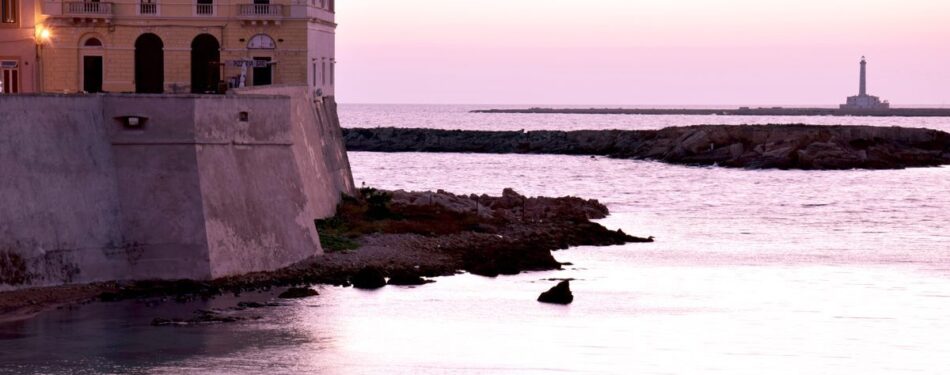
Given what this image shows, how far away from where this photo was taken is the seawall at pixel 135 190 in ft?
111

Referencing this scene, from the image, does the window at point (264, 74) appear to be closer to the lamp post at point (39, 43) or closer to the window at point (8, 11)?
the lamp post at point (39, 43)

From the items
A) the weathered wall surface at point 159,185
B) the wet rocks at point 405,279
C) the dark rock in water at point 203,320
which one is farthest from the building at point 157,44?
the dark rock in water at point 203,320

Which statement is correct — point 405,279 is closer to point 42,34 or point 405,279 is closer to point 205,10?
point 205,10

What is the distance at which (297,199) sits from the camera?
4038 cm

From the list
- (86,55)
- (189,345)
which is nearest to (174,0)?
(86,55)

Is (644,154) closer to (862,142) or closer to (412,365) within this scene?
(862,142)

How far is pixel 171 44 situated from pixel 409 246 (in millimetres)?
11330

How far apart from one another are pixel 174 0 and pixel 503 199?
1549cm

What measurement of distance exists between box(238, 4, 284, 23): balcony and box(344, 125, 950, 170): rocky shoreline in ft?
226

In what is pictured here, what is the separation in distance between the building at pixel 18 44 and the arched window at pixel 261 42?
627cm

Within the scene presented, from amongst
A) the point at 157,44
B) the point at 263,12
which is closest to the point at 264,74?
the point at 263,12

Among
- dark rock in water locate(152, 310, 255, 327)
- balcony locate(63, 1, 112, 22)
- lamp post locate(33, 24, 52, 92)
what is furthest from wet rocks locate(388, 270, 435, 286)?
lamp post locate(33, 24, 52, 92)

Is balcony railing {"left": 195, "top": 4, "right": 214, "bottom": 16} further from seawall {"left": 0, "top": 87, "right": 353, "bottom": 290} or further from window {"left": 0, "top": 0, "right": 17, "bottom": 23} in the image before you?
seawall {"left": 0, "top": 87, "right": 353, "bottom": 290}

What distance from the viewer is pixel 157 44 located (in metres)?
50.0
